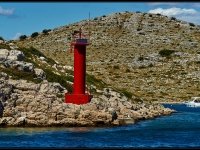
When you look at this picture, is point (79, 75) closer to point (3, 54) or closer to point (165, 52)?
point (3, 54)

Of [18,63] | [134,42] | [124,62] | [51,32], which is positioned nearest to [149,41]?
[134,42]

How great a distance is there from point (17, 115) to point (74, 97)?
22.1ft

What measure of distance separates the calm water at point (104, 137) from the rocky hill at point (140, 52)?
2192 inches

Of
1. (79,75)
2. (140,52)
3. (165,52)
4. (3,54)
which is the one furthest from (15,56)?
(140,52)

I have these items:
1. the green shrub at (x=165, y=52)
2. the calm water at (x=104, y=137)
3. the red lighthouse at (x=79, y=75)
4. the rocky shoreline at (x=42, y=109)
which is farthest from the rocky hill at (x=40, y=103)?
the green shrub at (x=165, y=52)

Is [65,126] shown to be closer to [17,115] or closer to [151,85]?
[17,115]

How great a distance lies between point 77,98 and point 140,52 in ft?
318

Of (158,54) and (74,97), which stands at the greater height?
(158,54)

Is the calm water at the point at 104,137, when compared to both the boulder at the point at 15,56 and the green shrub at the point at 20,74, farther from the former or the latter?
the boulder at the point at 15,56

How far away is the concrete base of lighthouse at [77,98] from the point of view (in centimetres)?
6003

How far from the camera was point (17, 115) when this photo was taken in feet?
185

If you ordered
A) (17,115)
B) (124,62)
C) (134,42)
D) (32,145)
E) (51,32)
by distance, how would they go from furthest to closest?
(51,32)
(134,42)
(124,62)
(17,115)
(32,145)

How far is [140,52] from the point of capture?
156 meters

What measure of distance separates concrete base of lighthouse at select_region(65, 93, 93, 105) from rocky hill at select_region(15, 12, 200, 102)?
174ft
